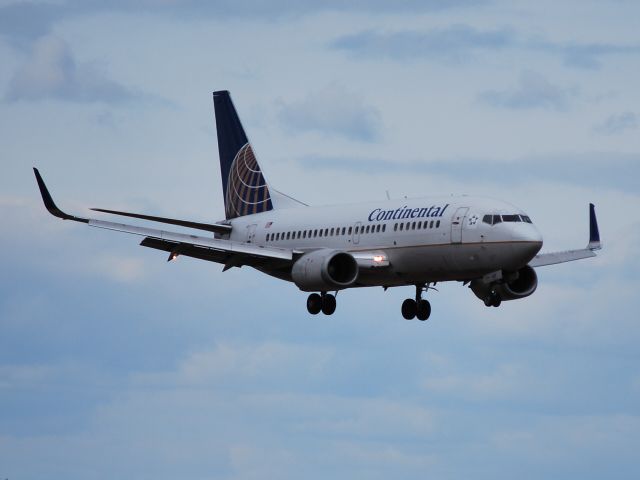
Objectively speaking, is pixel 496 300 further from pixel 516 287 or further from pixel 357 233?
pixel 357 233

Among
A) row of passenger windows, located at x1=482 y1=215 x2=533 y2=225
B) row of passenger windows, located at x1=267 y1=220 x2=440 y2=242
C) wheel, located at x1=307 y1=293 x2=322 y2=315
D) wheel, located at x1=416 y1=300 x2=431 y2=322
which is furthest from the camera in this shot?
wheel, located at x1=416 y1=300 x2=431 y2=322

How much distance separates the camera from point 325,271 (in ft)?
247

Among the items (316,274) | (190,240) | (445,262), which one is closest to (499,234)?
(445,262)

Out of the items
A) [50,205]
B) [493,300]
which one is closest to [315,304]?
[493,300]

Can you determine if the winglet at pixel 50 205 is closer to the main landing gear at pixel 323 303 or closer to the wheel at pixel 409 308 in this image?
the main landing gear at pixel 323 303

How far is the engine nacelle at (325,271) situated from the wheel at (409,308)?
468cm

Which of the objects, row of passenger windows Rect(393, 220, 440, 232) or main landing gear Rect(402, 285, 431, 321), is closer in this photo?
row of passenger windows Rect(393, 220, 440, 232)

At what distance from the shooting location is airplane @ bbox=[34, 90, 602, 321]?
72.8 meters

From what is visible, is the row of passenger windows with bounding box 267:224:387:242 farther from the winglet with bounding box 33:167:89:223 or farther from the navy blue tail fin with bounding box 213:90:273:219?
the winglet with bounding box 33:167:89:223

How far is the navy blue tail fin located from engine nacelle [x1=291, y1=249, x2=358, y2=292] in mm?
11999

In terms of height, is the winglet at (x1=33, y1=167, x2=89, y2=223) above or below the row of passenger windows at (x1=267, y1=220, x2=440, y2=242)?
below

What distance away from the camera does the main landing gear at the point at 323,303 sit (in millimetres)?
78500

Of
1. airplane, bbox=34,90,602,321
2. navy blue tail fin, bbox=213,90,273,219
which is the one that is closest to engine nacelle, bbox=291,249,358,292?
airplane, bbox=34,90,602,321

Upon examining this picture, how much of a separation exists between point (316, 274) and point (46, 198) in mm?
12093
